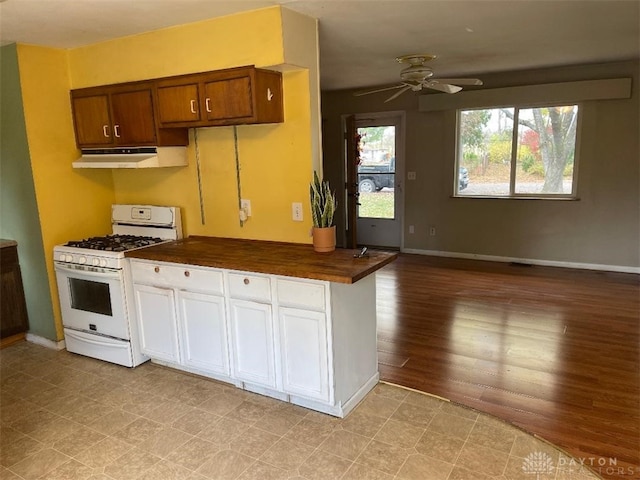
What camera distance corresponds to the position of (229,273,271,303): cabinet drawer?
2668mm

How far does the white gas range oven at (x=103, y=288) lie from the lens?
322cm

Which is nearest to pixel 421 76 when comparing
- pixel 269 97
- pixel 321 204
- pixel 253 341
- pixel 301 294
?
pixel 269 97

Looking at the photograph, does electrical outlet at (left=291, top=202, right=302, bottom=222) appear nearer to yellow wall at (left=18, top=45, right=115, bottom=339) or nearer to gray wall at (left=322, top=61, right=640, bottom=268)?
yellow wall at (left=18, top=45, right=115, bottom=339)

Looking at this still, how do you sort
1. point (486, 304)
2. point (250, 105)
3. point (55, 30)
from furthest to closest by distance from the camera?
point (486, 304), point (55, 30), point (250, 105)

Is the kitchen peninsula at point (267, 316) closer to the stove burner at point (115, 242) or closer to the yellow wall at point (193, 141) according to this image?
the stove burner at point (115, 242)

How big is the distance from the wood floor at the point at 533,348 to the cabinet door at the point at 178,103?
219 cm

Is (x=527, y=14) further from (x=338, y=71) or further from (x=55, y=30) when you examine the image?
(x=55, y=30)

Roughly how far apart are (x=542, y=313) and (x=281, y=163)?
2804mm

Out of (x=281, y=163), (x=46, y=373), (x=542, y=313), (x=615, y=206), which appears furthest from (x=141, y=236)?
(x=615, y=206)

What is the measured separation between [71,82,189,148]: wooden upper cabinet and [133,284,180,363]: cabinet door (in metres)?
1.08

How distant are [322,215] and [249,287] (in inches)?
24.9

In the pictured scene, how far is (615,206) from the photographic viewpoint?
5.40 meters

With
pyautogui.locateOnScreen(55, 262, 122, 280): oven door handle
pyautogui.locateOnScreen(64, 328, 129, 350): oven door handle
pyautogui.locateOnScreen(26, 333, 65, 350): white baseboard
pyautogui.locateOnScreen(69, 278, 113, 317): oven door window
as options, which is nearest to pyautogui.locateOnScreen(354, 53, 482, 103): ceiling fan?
pyautogui.locateOnScreen(55, 262, 122, 280): oven door handle

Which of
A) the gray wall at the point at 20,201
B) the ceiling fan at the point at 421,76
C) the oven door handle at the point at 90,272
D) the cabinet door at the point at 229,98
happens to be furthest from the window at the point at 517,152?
the gray wall at the point at 20,201
